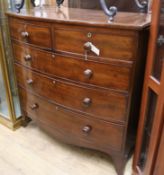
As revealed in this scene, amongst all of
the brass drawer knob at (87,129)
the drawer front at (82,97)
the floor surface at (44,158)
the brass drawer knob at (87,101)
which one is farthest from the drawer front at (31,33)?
the floor surface at (44,158)

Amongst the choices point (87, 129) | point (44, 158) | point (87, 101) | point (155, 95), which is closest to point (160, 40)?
point (155, 95)

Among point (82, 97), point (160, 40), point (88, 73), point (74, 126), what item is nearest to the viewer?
point (160, 40)

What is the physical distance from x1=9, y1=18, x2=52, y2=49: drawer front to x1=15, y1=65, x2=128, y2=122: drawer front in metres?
0.23

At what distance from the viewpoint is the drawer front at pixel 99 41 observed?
1.01 metres

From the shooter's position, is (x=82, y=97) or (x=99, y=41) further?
(x=82, y=97)

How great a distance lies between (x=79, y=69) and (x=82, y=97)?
0.18 meters

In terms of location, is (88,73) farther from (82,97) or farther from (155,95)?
(155,95)

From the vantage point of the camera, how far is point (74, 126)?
4.61ft

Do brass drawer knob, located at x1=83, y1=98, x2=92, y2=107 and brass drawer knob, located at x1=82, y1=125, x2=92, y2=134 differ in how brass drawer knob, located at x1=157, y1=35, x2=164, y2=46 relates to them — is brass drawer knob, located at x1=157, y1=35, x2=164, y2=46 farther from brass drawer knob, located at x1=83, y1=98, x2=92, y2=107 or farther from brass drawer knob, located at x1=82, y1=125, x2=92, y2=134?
brass drawer knob, located at x1=82, y1=125, x2=92, y2=134

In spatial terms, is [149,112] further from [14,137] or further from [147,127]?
[14,137]

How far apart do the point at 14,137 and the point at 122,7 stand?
1384 millimetres

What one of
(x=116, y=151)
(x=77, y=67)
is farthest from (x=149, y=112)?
(x=77, y=67)

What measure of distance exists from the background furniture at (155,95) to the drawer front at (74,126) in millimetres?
203

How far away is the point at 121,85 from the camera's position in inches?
43.9
